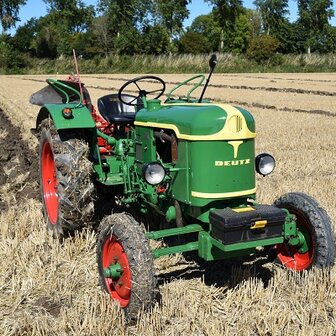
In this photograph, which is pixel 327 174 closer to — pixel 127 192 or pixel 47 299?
pixel 127 192

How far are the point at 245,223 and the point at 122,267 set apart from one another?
2.86 ft

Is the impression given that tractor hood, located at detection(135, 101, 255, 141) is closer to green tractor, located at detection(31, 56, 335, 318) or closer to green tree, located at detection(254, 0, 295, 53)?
green tractor, located at detection(31, 56, 335, 318)

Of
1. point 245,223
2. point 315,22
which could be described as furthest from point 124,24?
point 245,223

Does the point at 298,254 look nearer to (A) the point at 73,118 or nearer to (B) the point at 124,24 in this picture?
(A) the point at 73,118

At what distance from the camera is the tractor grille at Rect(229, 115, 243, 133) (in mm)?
3477

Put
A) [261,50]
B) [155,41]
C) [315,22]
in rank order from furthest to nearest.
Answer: [315,22] → [155,41] → [261,50]

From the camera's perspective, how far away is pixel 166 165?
151 inches

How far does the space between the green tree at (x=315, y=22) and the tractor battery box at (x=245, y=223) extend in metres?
64.8

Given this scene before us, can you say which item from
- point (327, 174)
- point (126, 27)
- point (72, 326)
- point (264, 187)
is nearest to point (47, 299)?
point (72, 326)

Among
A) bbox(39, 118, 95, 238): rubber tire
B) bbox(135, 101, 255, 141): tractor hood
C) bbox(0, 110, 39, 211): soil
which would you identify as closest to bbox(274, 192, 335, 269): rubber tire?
bbox(135, 101, 255, 141): tractor hood

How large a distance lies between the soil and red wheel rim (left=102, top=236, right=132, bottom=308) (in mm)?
2501

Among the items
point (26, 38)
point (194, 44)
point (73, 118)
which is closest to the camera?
point (73, 118)

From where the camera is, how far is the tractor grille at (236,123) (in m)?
3.48

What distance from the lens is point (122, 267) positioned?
3.43 meters
